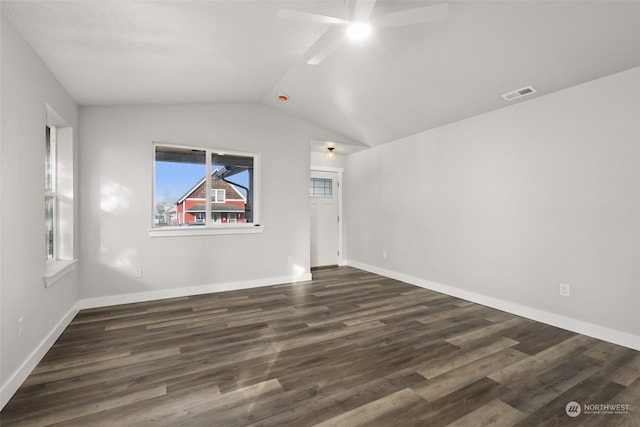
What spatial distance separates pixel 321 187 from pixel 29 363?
500 cm

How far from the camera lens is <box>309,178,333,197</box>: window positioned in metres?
6.35

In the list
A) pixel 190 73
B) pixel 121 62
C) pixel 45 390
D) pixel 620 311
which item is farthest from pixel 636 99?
pixel 45 390

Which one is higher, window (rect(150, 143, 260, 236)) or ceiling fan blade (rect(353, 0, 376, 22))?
ceiling fan blade (rect(353, 0, 376, 22))

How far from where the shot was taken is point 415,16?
2.04m

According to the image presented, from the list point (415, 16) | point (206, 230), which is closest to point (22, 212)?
point (206, 230)

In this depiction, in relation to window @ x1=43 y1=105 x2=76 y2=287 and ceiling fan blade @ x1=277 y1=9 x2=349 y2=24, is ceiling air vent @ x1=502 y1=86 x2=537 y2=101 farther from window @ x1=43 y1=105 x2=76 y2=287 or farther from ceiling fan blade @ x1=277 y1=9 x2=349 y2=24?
window @ x1=43 y1=105 x2=76 y2=287

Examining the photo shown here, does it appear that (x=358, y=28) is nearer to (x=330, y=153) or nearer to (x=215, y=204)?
(x=215, y=204)

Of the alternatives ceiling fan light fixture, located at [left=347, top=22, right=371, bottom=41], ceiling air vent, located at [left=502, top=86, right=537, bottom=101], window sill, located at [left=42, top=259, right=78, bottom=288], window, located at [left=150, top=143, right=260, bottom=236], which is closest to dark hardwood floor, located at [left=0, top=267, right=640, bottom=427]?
window sill, located at [left=42, top=259, right=78, bottom=288]

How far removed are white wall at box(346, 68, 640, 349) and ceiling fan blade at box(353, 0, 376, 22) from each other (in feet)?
7.77

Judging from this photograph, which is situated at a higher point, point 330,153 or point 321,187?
point 330,153

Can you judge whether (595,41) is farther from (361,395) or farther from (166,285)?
(166,285)

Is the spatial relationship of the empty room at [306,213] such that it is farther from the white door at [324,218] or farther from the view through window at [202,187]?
the white door at [324,218]

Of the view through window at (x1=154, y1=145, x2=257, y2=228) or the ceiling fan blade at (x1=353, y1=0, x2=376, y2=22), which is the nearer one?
the ceiling fan blade at (x1=353, y1=0, x2=376, y2=22)

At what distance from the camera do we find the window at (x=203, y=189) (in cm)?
424
